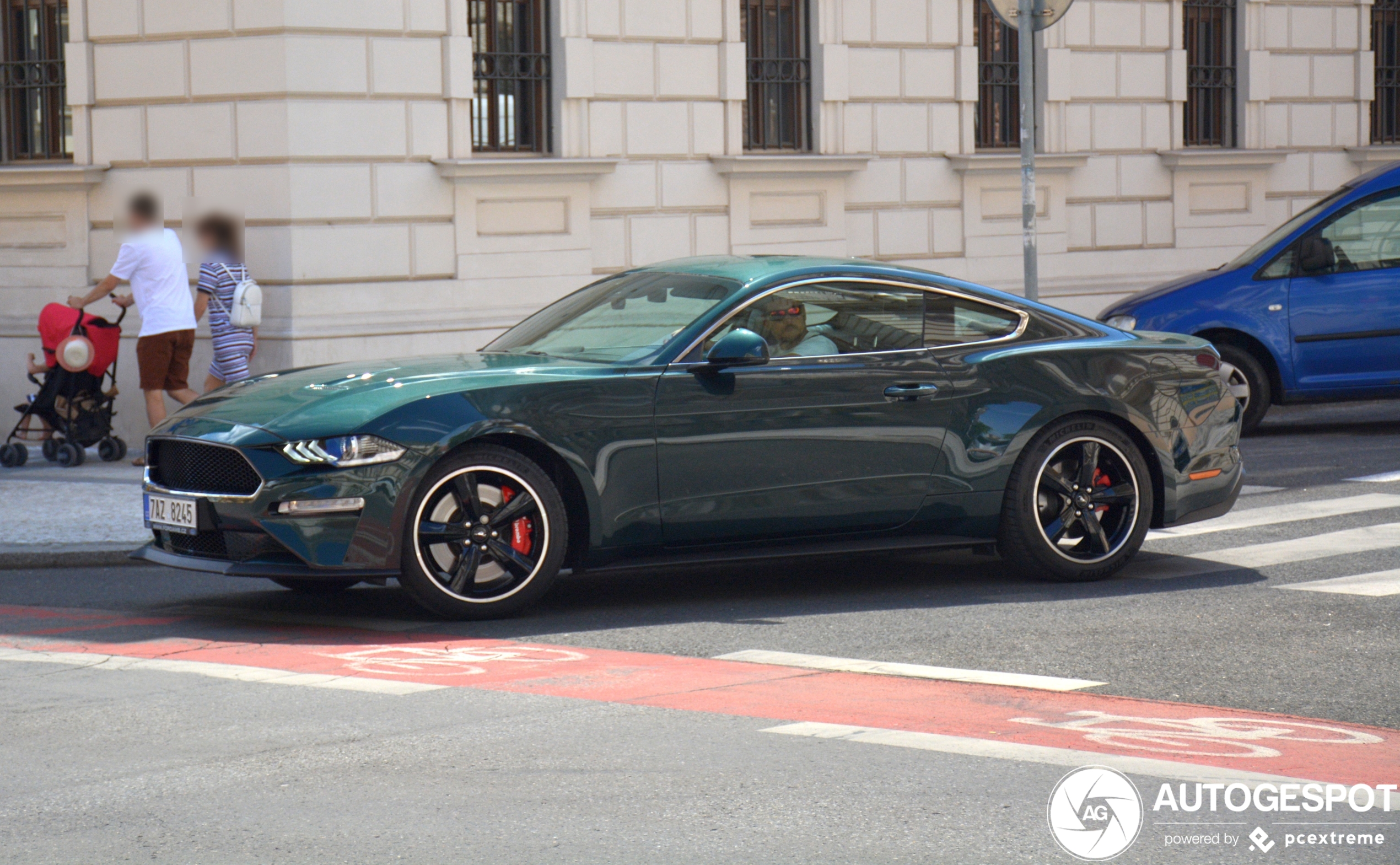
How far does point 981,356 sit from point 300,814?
170 inches

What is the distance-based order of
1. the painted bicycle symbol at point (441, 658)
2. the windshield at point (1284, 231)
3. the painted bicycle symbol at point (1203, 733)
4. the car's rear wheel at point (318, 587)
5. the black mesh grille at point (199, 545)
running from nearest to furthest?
the painted bicycle symbol at point (1203, 733) → the painted bicycle symbol at point (441, 658) → the black mesh grille at point (199, 545) → the car's rear wheel at point (318, 587) → the windshield at point (1284, 231)

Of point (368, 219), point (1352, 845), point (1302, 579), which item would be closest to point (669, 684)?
point (1352, 845)

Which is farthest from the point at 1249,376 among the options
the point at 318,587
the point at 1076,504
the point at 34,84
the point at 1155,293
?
the point at 34,84

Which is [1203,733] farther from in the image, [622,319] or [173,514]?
[173,514]

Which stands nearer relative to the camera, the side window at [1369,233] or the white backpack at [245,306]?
the white backpack at [245,306]

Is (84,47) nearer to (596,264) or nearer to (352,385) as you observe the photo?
(596,264)

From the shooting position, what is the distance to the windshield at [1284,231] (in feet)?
46.1

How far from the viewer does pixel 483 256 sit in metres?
14.7

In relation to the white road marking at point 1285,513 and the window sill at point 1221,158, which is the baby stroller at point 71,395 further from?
the window sill at point 1221,158

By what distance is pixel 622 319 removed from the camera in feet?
26.9

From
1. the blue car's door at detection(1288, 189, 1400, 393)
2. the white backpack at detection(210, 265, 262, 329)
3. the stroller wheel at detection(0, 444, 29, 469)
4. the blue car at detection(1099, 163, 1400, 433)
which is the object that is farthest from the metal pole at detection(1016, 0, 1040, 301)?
the stroller wheel at detection(0, 444, 29, 469)

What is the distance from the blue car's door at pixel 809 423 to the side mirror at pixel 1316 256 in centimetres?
658

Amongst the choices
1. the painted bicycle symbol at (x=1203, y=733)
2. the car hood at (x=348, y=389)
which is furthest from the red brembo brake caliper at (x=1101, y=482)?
the painted bicycle symbol at (x=1203, y=733)

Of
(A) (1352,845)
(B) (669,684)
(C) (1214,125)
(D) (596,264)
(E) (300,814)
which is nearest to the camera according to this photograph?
(A) (1352,845)
